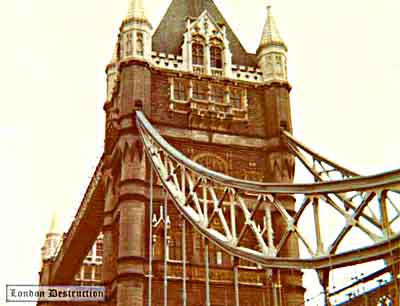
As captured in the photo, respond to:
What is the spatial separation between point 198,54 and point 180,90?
9.94 ft

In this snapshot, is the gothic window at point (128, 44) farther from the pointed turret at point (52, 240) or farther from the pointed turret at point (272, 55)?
the pointed turret at point (52, 240)

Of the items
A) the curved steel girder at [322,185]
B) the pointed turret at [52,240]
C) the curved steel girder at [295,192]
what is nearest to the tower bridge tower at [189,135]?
the curved steel girder at [295,192]

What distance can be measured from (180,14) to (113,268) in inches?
628

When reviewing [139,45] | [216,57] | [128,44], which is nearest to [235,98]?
[216,57]

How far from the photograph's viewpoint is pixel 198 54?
44781mm

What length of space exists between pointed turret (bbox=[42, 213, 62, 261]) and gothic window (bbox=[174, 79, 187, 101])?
28.6m

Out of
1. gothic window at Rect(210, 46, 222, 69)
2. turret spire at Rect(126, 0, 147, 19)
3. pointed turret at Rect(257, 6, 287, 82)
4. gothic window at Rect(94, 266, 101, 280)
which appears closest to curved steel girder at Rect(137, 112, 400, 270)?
gothic window at Rect(210, 46, 222, 69)

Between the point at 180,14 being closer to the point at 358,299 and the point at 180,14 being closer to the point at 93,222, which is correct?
the point at 93,222

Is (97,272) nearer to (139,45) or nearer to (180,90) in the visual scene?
(180,90)

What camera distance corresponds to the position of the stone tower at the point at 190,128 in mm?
38312

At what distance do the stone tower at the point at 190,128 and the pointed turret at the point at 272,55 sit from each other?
6 cm

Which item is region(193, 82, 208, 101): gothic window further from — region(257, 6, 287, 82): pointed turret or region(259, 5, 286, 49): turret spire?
region(259, 5, 286, 49): turret spire

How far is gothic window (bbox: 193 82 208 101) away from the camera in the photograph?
4303cm

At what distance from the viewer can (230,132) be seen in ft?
140
